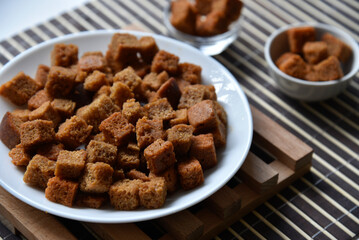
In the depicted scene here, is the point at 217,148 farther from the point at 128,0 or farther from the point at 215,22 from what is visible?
the point at 128,0

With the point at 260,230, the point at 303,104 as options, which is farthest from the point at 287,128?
the point at 260,230

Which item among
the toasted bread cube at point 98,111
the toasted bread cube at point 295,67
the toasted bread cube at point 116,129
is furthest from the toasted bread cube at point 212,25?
the toasted bread cube at point 116,129

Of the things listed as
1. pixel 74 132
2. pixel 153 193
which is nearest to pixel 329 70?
pixel 153 193

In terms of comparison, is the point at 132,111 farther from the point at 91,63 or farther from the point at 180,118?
the point at 91,63

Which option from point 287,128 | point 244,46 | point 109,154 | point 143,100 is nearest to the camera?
point 109,154

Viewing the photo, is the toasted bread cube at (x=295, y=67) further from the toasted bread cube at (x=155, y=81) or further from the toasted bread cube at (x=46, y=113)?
the toasted bread cube at (x=46, y=113)
